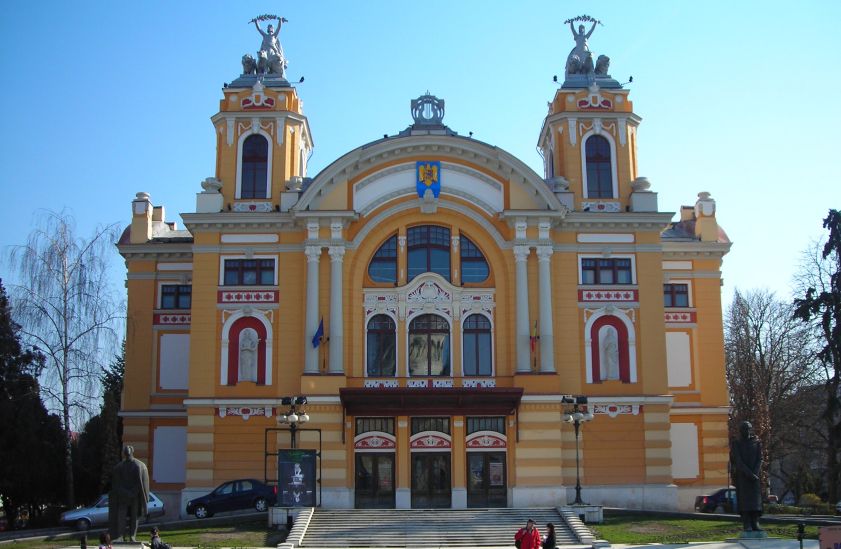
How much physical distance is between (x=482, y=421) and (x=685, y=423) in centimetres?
1136

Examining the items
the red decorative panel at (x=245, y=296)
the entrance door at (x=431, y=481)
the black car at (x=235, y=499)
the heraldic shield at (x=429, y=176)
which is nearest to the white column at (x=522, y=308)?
the heraldic shield at (x=429, y=176)

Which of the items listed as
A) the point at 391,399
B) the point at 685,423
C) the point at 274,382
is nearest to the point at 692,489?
the point at 685,423

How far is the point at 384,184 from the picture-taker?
44.1 meters

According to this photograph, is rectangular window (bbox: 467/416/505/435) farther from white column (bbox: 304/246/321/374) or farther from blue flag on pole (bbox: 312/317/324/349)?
blue flag on pole (bbox: 312/317/324/349)

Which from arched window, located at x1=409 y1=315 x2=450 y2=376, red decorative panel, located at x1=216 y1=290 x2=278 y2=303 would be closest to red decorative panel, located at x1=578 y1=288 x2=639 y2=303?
arched window, located at x1=409 y1=315 x2=450 y2=376

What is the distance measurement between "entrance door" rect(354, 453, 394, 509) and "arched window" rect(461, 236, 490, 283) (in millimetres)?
8570

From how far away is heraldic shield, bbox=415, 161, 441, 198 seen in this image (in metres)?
43.8

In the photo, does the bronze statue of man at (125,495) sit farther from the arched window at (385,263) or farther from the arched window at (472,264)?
the arched window at (472,264)

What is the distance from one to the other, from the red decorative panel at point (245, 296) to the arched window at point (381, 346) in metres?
4.56

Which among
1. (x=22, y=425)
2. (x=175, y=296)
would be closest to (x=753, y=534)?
(x=175, y=296)

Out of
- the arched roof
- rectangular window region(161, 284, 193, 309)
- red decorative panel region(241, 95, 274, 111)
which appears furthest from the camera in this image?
rectangular window region(161, 284, 193, 309)

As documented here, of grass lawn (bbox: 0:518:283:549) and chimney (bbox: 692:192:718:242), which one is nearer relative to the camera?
grass lawn (bbox: 0:518:283:549)

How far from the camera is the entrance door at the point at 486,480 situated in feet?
136

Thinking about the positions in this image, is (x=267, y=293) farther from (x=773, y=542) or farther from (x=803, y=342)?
(x=803, y=342)
